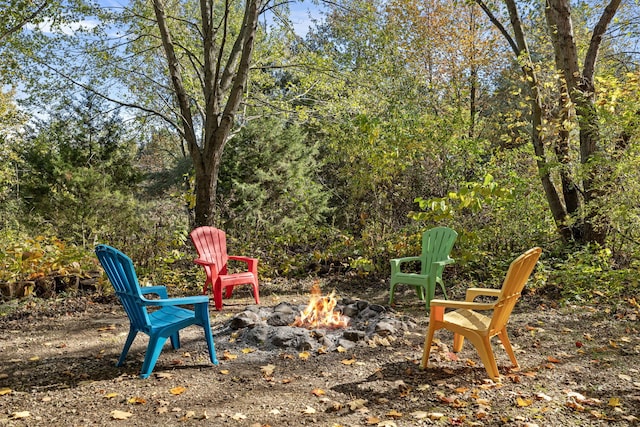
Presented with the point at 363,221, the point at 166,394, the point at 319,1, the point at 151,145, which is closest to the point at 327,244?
the point at 363,221

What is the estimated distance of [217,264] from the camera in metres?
5.57

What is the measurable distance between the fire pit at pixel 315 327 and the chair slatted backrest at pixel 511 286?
962mm

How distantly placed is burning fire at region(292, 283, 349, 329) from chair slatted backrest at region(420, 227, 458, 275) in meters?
1.51

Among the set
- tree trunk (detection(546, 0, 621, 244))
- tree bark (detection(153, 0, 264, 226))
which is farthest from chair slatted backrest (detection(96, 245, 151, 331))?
tree trunk (detection(546, 0, 621, 244))

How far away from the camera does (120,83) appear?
9.55m

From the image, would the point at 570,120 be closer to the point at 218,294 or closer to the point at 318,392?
the point at 218,294

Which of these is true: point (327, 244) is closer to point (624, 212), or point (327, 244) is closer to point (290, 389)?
point (624, 212)

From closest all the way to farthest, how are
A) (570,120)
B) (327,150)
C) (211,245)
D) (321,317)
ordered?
(321,317) < (211,245) < (570,120) < (327,150)

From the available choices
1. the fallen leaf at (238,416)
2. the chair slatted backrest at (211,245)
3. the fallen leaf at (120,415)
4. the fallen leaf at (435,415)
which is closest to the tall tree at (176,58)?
the chair slatted backrest at (211,245)

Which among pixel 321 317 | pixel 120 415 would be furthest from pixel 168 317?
pixel 321 317

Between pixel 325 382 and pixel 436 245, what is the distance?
2.78 meters

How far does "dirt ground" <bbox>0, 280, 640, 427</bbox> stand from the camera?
102 inches

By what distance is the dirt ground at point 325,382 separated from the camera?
8.50 ft

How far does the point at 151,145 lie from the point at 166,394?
64.1 ft
